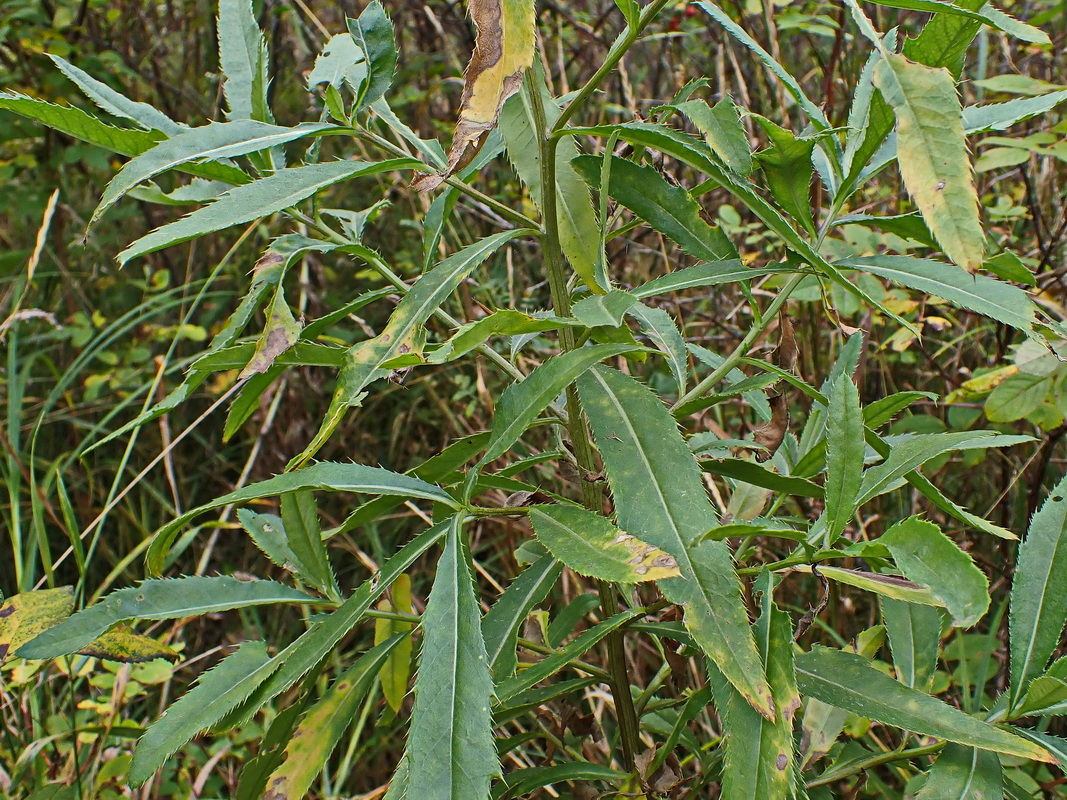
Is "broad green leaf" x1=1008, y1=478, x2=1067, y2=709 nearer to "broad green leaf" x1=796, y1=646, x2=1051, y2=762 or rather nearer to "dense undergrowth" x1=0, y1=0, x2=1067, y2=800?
"dense undergrowth" x1=0, y1=0, x2=1067, y2=800

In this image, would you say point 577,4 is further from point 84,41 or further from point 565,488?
point 565,488

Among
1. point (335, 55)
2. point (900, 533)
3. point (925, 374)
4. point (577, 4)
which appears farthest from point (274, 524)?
point (577, 4)

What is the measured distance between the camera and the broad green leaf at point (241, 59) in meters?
0.81

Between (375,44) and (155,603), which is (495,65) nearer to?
(375,44)

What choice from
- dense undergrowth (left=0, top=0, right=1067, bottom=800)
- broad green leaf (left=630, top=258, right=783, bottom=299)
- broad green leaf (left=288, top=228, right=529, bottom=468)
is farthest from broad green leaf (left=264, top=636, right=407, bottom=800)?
broad green leaf (left=630, top=258, right=783, bottom=299)

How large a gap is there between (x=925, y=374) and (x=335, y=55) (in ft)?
5.19

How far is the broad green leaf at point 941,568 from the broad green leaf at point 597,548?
0.16 metres

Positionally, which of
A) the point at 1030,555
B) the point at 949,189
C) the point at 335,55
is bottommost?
the point at 1030,555

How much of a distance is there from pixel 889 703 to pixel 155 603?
2.24ft

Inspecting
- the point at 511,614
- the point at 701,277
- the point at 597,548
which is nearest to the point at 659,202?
the point at 701,277

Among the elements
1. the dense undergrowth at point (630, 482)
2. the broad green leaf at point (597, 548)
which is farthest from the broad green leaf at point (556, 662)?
the broad green leaf at point (597, 548)

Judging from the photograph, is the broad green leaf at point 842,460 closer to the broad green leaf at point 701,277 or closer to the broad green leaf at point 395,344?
the broad green leaf at point 701,277

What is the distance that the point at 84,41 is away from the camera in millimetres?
2904

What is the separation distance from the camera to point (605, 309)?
68 centimetres
